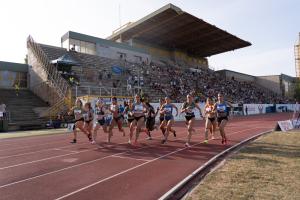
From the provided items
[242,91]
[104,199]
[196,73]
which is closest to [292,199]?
[104,199]

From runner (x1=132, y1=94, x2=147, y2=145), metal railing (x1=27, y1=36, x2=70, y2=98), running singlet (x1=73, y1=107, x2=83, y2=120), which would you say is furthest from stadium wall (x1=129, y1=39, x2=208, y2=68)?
runner (x1=132, y1=94, x2=147, y2=145)

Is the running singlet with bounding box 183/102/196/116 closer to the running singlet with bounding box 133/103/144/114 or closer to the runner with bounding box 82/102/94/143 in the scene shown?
the running singlet with bounding box 133/103/144/114

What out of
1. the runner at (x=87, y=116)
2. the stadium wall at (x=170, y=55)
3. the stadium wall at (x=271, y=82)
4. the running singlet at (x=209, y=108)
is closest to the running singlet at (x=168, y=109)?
the running singlet at (x=209, y=108)

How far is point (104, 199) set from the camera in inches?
218

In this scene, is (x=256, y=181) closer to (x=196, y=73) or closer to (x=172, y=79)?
(x=172, y=79)

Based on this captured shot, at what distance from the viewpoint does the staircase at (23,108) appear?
79.4 ft

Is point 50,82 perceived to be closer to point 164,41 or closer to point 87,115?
point 87,115

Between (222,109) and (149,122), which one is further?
(149,122)

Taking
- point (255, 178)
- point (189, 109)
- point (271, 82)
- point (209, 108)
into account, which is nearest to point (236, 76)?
point (271, 82)

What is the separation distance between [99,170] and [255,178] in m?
3.84

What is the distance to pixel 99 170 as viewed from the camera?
7.88 m

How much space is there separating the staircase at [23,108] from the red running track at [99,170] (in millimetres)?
13197

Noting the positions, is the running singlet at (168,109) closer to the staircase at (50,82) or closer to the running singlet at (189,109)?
the running singlet at (189,109)

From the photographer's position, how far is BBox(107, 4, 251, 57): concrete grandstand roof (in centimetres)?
4462
